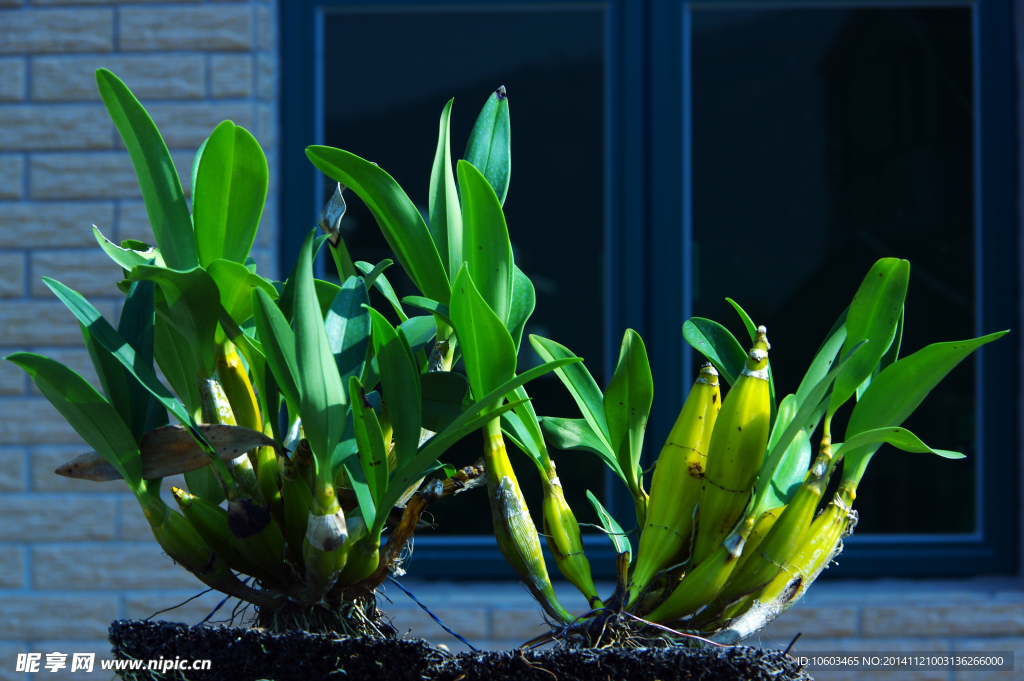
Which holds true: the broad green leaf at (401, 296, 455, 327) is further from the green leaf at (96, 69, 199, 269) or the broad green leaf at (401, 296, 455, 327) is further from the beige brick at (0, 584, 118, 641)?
the beige brick at (0, 584, 118, 641)

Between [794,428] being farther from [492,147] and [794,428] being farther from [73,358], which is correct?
[73,358]

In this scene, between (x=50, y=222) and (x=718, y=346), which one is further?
(x=50, y=222)

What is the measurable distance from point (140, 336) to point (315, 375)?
0.14 m

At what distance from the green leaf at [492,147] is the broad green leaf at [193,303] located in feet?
0.67

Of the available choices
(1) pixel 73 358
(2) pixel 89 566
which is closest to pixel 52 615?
(2) pixel 89 566

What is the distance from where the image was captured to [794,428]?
378 millimetres

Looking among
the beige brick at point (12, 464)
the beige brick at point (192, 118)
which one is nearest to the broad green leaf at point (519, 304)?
the beige brick at point (192, 118)

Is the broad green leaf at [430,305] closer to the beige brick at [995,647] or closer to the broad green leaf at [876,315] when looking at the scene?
the broad green leaf at [876,315]

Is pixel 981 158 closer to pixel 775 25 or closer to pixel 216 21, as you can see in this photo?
pixel 775 25

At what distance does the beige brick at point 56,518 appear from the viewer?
5.10ft

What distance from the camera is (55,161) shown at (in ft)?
5.20

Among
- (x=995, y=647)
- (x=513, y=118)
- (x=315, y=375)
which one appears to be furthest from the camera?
(x=513, y=118)

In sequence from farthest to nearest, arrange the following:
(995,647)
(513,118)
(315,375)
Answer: (513,118), (995,647), (315,375)

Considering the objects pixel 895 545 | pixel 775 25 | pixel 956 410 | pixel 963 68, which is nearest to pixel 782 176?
pixel 775 25
